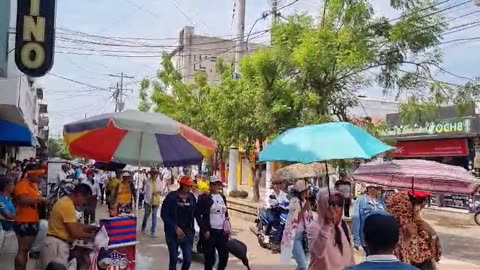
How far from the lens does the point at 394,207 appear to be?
5.86 meters

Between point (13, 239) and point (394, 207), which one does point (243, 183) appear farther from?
point (394, 207)

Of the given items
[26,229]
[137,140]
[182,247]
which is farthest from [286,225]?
[26,229]

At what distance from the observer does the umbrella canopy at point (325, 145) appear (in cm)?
603

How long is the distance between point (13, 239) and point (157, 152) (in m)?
5.89

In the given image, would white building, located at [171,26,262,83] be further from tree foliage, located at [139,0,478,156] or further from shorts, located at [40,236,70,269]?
shorts, located at [40,236,70,269]

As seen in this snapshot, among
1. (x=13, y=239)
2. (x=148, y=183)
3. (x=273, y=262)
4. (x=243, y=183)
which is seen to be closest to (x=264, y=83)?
(x=148, y=183)

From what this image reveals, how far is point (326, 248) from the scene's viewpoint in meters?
5.38

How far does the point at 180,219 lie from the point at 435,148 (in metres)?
20.1

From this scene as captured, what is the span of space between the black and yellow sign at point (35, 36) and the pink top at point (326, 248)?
7520mm

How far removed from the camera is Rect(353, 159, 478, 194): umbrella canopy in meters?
7.09

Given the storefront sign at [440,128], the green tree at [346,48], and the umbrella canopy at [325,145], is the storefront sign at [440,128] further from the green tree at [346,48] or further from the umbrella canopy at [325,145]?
the umbrella canopy at [325,145]

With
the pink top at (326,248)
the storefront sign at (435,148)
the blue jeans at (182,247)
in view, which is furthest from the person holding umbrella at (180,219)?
the storefront sign at (435,148)

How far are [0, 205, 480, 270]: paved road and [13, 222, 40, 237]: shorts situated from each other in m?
1.75

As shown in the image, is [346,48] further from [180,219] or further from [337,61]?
[180,219]
